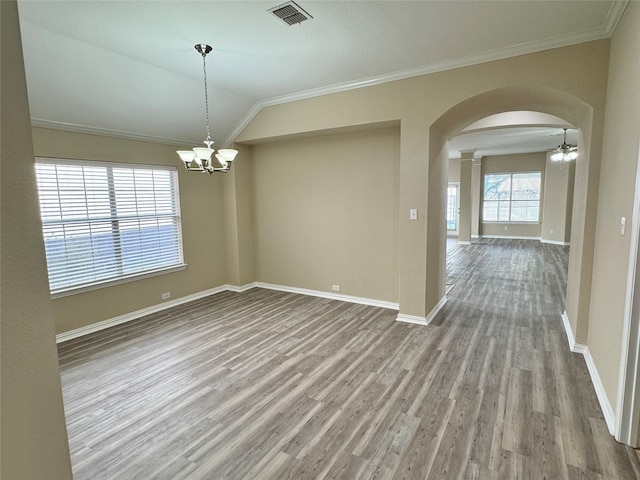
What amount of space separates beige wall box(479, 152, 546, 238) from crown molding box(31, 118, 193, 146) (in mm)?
→ 10633

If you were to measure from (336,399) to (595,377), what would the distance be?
2147 millimetres

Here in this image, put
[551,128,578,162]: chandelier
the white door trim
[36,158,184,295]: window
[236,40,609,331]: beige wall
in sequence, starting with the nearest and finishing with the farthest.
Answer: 1. the white door trim
2. [236,40,609,331]: beige wall
3. [36,158,184,295]: window
4. [551,128,578,162]: chandelier

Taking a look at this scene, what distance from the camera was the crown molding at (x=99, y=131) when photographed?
358 cm

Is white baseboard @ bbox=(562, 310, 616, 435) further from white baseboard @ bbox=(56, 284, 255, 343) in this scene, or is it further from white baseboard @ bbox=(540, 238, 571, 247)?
white baseboard @ bbox=(540, 238, 571, 247)

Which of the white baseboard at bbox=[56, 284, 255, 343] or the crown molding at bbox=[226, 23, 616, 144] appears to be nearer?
the crown molding at bbox=[226, 23, 616, 144]

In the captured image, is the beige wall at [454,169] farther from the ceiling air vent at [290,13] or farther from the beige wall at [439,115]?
the ceiling air vent at [290,13]

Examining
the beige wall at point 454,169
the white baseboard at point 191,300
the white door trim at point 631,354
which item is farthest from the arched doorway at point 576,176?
the beige wall at point 454,169

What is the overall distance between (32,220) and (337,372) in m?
2.71

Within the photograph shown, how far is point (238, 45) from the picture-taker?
3143 mm

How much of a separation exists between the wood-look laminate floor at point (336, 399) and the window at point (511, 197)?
8428 millimetres

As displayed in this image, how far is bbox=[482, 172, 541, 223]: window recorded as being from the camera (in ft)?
37.4

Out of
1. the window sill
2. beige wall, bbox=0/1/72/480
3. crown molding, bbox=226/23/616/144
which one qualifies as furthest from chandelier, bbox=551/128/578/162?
beige wall, bbox=0/1/72/480

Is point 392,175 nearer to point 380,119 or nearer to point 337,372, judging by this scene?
point 380,119

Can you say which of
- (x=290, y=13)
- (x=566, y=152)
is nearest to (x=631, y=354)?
(x=290, y=13)
